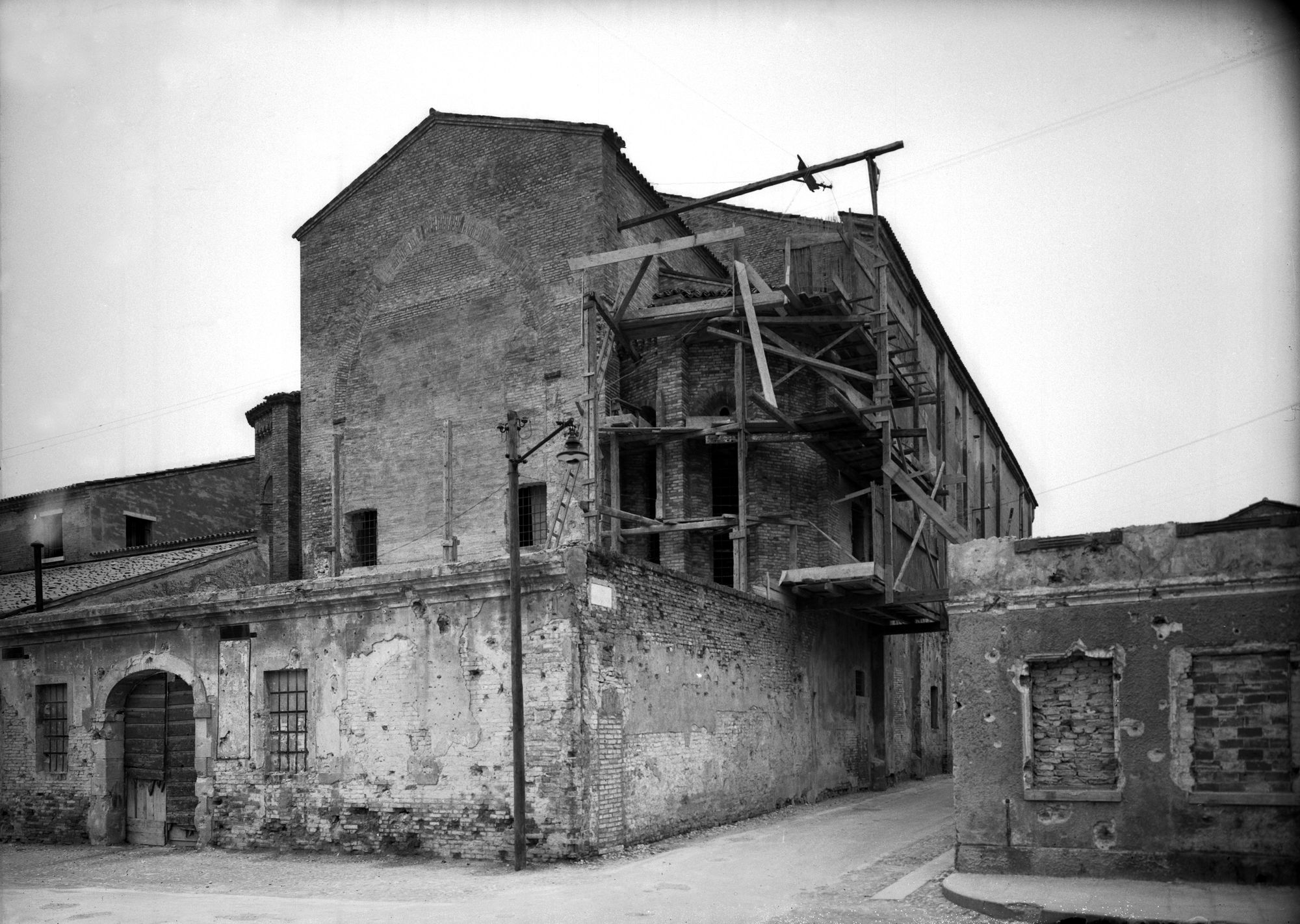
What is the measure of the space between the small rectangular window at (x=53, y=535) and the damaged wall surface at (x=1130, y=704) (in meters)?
30.0

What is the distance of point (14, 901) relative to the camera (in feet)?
44.1

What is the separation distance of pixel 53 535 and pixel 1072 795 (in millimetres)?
31890

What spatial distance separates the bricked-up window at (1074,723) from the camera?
11.9m

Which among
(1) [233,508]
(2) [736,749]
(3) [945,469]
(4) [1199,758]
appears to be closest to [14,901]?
(2) [736,749]

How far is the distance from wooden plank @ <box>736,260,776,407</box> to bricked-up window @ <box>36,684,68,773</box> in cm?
1300

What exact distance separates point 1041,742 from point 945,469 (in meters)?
16.9

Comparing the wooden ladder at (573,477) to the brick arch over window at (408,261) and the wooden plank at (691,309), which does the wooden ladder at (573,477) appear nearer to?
the wooden plank at (691,309)

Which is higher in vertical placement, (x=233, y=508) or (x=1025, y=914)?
(x=233, y=508)

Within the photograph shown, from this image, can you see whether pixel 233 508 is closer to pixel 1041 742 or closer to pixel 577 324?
pixel 577 324

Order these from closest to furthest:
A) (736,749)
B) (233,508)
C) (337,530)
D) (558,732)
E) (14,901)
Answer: (14,901)
(558,732)
(736,749)
(337,530)
(233,508)

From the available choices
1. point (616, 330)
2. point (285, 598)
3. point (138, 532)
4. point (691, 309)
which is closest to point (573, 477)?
point (616, 330)

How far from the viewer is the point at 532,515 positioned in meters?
23.1

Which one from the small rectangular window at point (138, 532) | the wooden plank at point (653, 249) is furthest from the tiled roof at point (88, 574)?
the wooden plank at point (653, 249)

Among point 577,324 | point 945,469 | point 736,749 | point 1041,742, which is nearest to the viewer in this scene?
point 1041,742
